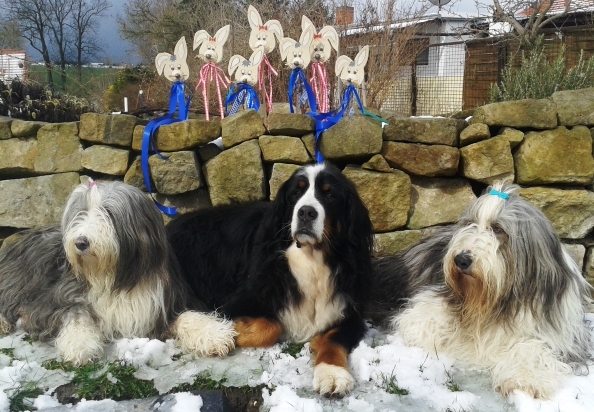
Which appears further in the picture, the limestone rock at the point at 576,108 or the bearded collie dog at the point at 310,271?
the limestone rock at the point at 576,108

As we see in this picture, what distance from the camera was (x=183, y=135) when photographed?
4559 millimetres

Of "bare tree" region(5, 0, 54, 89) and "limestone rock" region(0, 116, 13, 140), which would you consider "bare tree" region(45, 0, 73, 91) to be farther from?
"limestone rock" region(0, 116, 13, 140)

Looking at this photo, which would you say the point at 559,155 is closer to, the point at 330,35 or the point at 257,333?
the point at 330,35

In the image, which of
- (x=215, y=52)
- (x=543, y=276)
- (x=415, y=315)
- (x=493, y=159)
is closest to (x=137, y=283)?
(x=415, y=315)

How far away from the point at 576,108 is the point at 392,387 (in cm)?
289

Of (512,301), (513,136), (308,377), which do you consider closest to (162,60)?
(513,136)

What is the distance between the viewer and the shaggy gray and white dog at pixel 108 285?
9.92 ft

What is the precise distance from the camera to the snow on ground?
2666mm

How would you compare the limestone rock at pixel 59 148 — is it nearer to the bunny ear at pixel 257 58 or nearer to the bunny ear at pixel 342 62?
the bunny ear at pixel 257 58

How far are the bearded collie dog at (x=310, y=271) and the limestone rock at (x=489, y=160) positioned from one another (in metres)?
1.47

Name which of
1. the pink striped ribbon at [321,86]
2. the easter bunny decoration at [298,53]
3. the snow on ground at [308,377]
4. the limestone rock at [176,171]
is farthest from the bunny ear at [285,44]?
the snow on ground at [308,377]

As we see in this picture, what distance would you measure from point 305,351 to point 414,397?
74 centimetres

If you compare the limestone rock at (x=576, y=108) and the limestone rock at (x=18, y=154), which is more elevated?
the limestone rock at (x=576, y=108)

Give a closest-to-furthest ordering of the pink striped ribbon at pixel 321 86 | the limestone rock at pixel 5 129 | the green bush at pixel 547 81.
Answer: the limestone rock at pixel 5 129, the pink striped ribbon at pixel 321 86, the green bush at pixel 547 81
